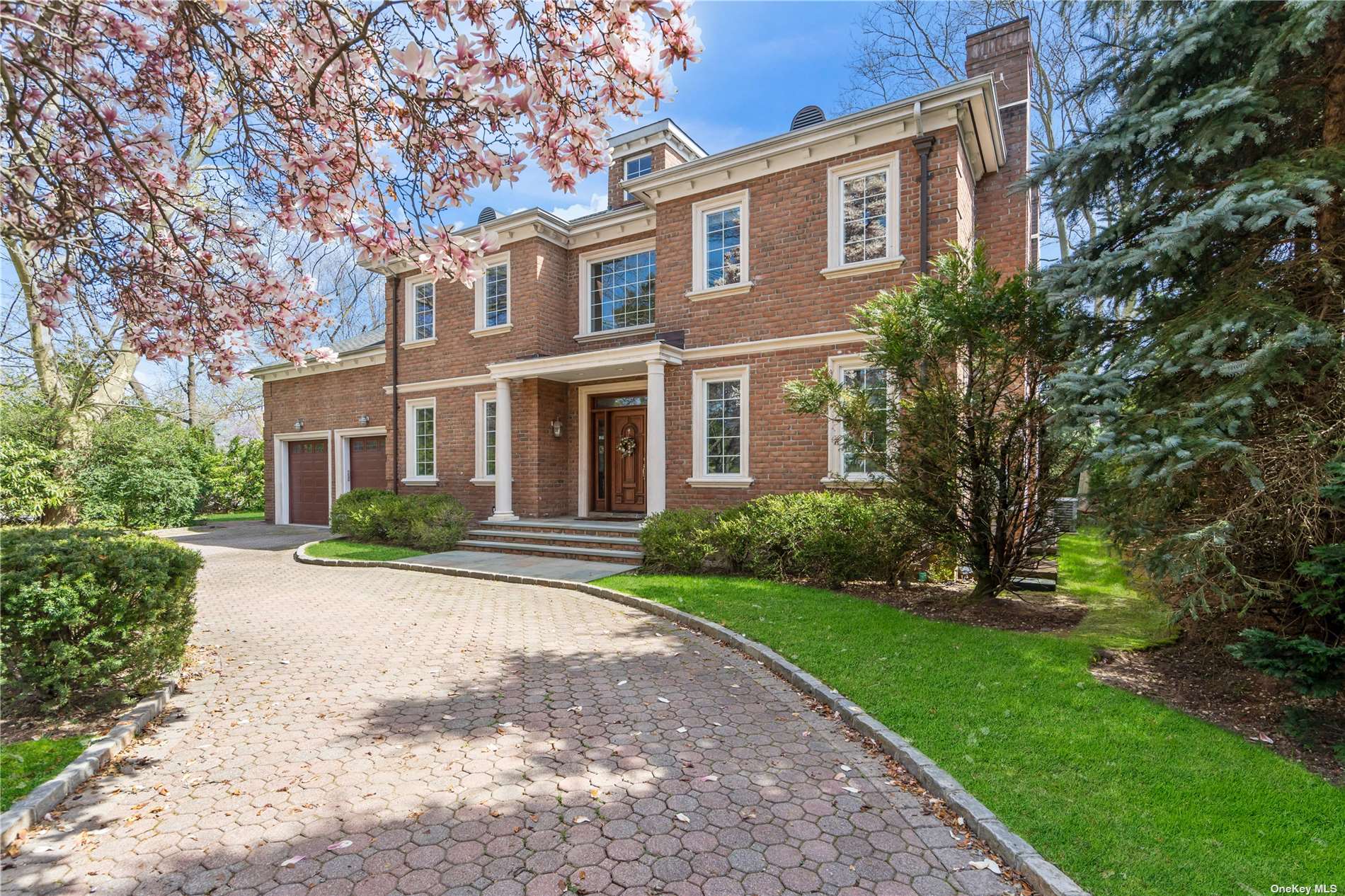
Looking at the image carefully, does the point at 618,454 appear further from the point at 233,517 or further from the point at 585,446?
the point at 233,517

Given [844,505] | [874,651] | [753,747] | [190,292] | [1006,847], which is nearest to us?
[1006,847]

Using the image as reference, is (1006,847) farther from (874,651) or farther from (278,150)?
(278,150)

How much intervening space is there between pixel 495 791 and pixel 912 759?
2.36 m

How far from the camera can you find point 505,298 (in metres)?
14.0

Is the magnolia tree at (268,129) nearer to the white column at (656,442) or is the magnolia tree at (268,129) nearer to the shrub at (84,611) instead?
the shrub at (84,611)

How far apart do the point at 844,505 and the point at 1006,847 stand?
19.1 ft

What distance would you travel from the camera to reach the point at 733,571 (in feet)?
30.1

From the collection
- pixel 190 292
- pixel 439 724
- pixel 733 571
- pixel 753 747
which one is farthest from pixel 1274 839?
pixel 190 292

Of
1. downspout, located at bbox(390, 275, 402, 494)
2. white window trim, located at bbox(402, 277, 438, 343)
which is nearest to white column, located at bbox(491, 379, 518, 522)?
white window trim, located at bbox(402, 277, 438, 343)

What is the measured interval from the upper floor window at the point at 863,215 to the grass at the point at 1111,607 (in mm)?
5203

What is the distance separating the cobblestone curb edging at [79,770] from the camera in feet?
9.66

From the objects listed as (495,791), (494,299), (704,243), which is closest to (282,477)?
(494,299)

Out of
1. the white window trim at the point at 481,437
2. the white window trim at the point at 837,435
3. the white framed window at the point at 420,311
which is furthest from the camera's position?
the white framed window at the point at 420,311

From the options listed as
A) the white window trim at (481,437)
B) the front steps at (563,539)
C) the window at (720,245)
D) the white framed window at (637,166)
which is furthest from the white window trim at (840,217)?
the white window trim at (481,437)
